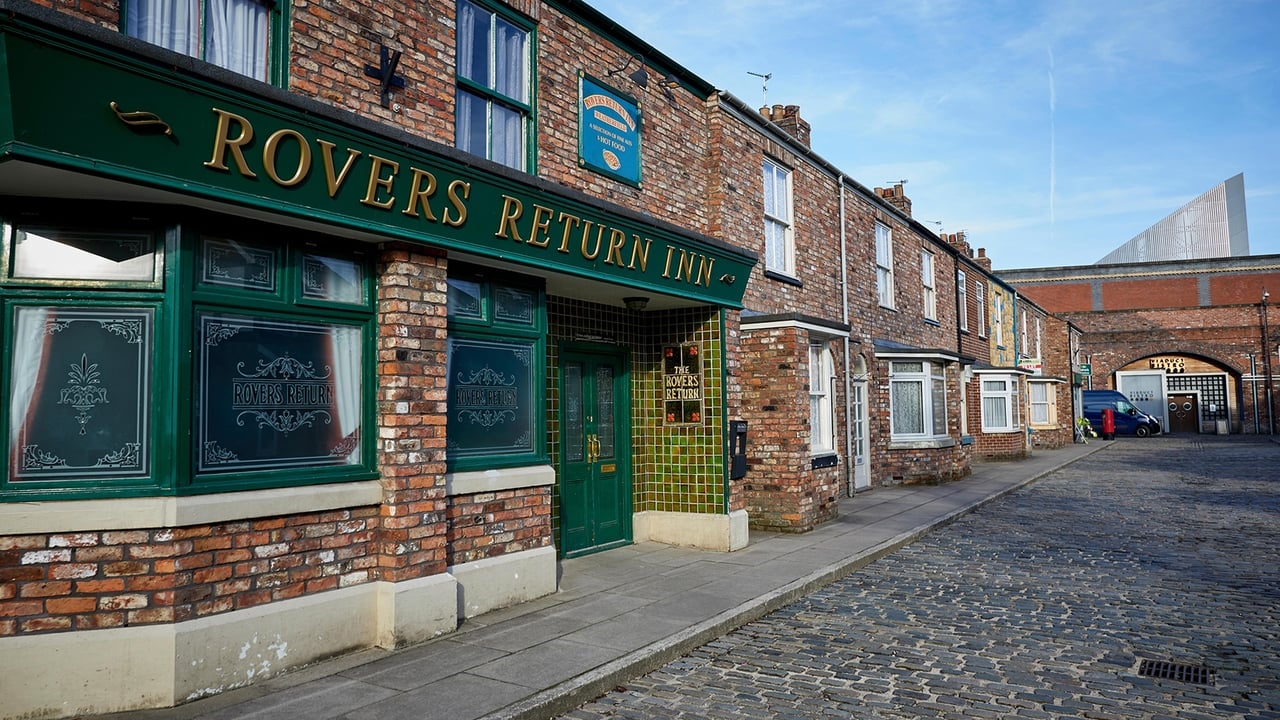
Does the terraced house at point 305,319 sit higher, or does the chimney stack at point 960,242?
the chimney stack at point 960,242

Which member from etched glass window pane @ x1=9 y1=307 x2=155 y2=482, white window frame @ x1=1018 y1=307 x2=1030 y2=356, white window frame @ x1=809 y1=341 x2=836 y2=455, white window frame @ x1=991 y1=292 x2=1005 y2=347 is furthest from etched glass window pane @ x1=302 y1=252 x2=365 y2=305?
white window frame @ x1=1018 y1=307 x2=1030 y2=356

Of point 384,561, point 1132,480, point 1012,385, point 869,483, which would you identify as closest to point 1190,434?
point 1012,385

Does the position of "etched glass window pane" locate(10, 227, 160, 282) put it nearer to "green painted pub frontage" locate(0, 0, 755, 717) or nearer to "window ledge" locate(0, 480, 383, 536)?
"green painted pub frontage" locate(0, 0, 755, 717)

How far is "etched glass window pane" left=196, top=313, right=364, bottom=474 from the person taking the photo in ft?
16.5

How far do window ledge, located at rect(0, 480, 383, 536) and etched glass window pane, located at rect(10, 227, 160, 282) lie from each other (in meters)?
1.33

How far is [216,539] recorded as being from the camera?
488 cm

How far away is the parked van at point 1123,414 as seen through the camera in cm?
3881

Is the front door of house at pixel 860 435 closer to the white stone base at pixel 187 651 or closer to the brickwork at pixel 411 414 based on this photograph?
the brickwork at pixel 411 414

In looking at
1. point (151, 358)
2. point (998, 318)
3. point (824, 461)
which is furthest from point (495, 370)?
point (998, 318)

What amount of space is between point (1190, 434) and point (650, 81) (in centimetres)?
4348

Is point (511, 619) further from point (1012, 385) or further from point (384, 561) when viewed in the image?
point (1012, 385)

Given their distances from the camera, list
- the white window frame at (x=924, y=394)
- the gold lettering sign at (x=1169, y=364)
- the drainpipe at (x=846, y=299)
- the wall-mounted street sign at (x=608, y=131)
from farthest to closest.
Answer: the gold lettering sign at (x=1169, y=364)
the white window frame at (x=924, y=394)
the drainpipe at (x=846, y=299)
the wall-mounted street sign at (x=608, y=131)

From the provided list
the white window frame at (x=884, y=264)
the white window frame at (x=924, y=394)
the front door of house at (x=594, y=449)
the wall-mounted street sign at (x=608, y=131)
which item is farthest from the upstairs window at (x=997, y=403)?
the wall-mounted street sign at (x=608, y=131)

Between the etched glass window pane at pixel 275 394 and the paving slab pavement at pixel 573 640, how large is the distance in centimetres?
143
